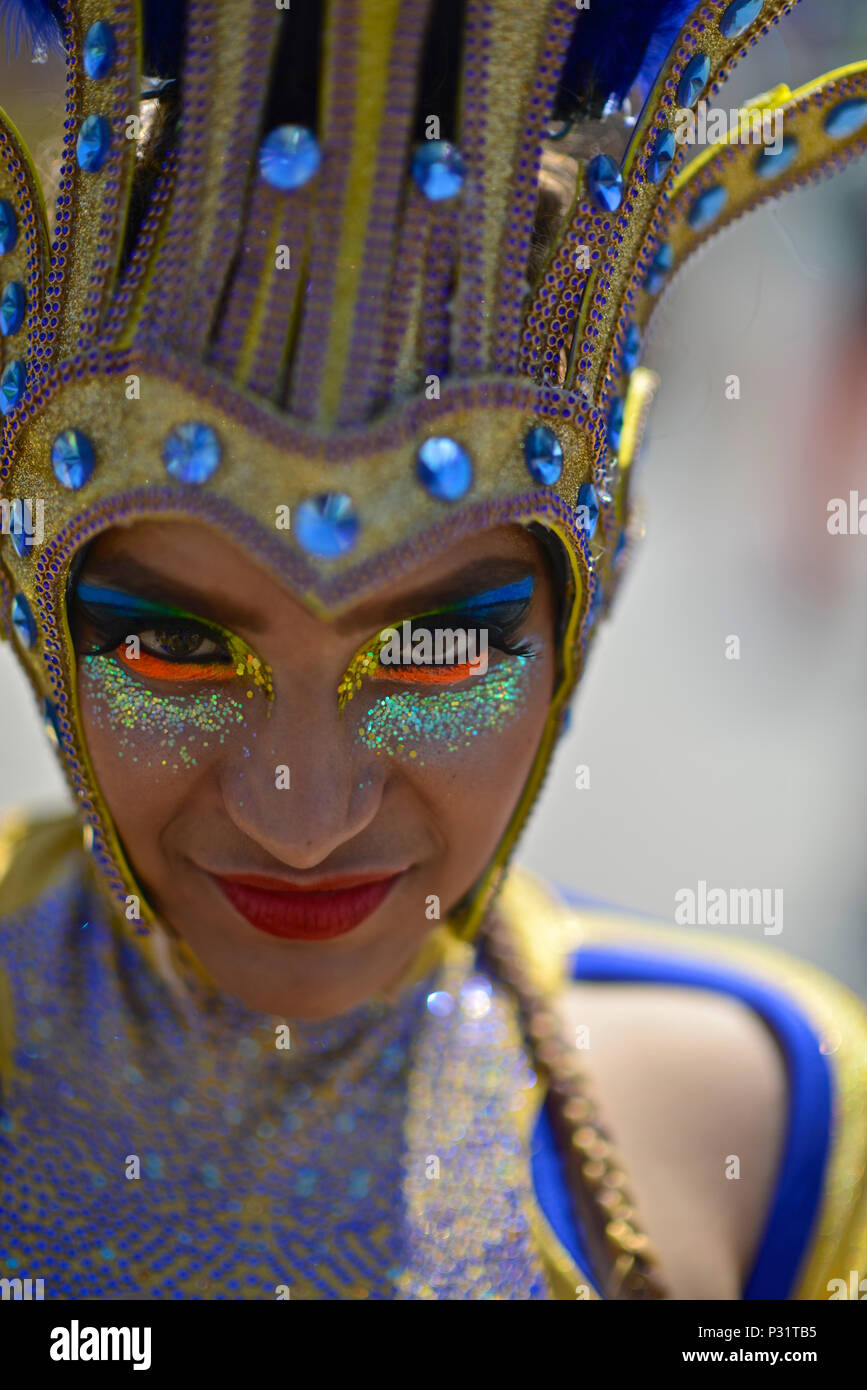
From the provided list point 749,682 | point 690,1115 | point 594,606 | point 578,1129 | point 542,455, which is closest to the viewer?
point 542,455

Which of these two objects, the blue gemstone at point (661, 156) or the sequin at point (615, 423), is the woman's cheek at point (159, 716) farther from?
the blue gemstone at point (661, 156)

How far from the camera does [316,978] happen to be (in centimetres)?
128

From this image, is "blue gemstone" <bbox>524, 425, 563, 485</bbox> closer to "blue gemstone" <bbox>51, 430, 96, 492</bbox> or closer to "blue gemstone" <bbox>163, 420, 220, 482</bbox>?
"blue gemstone" <bbox>163, 420, 220, 482</bbox>

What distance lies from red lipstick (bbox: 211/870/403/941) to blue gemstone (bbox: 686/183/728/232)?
2.52 ft

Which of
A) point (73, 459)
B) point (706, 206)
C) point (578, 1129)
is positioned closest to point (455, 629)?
point (73, 459)

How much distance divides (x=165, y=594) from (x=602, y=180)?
56 centimetres

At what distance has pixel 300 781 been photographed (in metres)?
1.12

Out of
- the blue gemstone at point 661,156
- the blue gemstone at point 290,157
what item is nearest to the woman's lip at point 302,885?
the blue gemstone at point 290,157

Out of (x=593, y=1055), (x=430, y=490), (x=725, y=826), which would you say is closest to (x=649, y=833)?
(x=725, y=826)

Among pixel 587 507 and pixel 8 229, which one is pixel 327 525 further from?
pixel 8 229

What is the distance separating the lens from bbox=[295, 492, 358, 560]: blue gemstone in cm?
107

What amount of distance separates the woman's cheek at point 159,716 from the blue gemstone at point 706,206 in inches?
28.0

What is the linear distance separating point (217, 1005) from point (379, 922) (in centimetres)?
26

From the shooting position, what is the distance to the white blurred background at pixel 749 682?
4145mm
